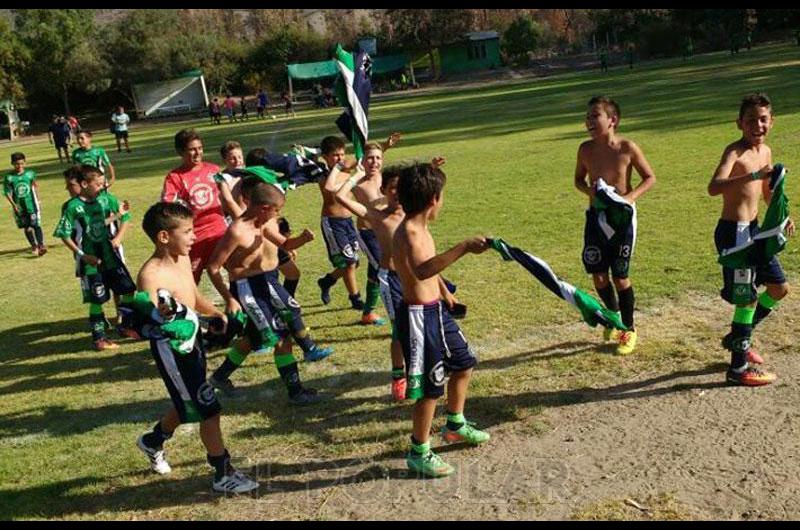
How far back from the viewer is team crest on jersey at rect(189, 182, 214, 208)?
724 centimetres

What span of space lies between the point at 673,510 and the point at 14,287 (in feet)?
34.1

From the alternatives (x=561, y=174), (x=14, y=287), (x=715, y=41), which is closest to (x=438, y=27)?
(x=715, y=41)

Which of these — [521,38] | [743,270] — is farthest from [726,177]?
[521,38]

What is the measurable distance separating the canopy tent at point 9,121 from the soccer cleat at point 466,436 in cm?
5984

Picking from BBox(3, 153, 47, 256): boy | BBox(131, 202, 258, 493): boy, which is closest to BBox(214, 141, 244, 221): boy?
BBox(131, 202, 258, 493): boy

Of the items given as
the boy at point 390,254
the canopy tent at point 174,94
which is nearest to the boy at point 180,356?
the boy at point 390,254

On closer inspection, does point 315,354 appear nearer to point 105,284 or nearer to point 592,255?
point 592,255

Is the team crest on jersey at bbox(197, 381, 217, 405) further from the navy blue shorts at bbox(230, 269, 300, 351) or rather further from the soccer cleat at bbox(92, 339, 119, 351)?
the soccer cleat at bbox(92, 339, 119, 351)

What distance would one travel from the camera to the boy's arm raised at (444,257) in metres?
4.19

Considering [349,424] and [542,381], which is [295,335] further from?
[542,381]

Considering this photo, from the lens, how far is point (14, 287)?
1130cm

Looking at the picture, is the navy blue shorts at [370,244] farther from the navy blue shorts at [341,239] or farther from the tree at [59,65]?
the tree at [59,65]

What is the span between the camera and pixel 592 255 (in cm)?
647

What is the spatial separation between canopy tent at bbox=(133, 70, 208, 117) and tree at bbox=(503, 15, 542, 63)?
29.2 m
